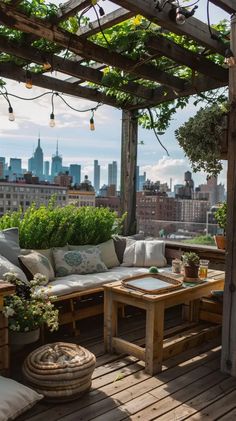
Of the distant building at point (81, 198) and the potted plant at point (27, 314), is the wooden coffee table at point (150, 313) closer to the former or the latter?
the potted plant at point (27, 314)

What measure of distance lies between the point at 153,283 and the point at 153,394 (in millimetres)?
873

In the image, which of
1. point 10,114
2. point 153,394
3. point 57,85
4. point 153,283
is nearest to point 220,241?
point 153,283

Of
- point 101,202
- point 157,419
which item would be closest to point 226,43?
point 101,202

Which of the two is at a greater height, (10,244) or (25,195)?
(25,195)

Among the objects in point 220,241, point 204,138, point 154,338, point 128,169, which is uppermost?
point 204,138

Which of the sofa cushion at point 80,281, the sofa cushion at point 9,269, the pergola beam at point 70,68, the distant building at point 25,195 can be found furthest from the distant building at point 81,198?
the sofa cushion at point 9,269

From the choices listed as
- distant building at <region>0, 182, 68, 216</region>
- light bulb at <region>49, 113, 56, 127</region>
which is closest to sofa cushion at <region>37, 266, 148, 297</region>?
distant building at <region>0, 182, 68, 216</region>

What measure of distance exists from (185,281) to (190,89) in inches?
86.1

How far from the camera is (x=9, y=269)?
303 centimetres

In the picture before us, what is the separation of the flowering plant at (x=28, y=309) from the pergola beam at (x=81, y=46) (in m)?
1.87

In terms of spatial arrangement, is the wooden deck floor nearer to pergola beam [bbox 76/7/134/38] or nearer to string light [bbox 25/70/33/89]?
string light [bbox 25/70/33/89]

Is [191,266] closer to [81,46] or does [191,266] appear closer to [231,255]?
[231,255]

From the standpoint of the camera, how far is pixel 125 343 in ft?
9.85

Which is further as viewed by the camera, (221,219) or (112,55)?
(221,219)
